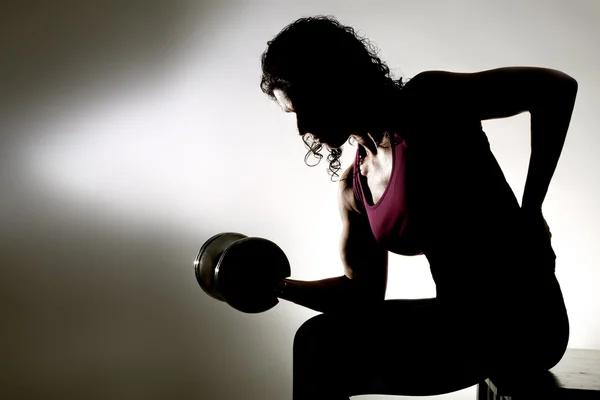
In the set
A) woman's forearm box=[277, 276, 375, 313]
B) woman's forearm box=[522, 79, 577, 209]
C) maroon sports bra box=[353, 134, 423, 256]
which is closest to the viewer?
woman's forearm box=[522, 79, 577, 209]

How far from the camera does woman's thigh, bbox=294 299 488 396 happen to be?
1067mm

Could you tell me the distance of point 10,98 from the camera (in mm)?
2176

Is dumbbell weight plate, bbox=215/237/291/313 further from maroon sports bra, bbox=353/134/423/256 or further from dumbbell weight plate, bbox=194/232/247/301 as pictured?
maroon sports bra, bbox=353/134/423/256

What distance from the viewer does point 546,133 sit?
107cm

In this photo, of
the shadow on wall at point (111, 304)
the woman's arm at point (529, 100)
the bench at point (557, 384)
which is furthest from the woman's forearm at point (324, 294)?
the shadow on wall at point (111, 304)

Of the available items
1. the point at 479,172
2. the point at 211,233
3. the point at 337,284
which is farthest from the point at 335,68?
the point at 211,233

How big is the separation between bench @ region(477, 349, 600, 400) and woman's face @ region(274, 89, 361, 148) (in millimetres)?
512

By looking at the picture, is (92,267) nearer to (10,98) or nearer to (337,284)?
(10,98)

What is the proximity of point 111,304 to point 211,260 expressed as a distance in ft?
3.35

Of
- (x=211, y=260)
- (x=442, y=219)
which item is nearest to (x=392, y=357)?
(x=442, y=219)

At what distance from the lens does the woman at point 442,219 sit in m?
1.07

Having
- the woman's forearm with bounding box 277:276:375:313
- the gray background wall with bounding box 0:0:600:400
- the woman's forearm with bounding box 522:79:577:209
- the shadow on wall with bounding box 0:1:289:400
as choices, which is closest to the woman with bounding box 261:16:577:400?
the woman's forearm with bounding box 522:79:577:209

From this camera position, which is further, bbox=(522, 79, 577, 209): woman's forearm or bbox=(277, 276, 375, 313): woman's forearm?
bbox=(277, 276, 375, 313): woman's forearm

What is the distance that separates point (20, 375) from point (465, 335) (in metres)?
1.60
